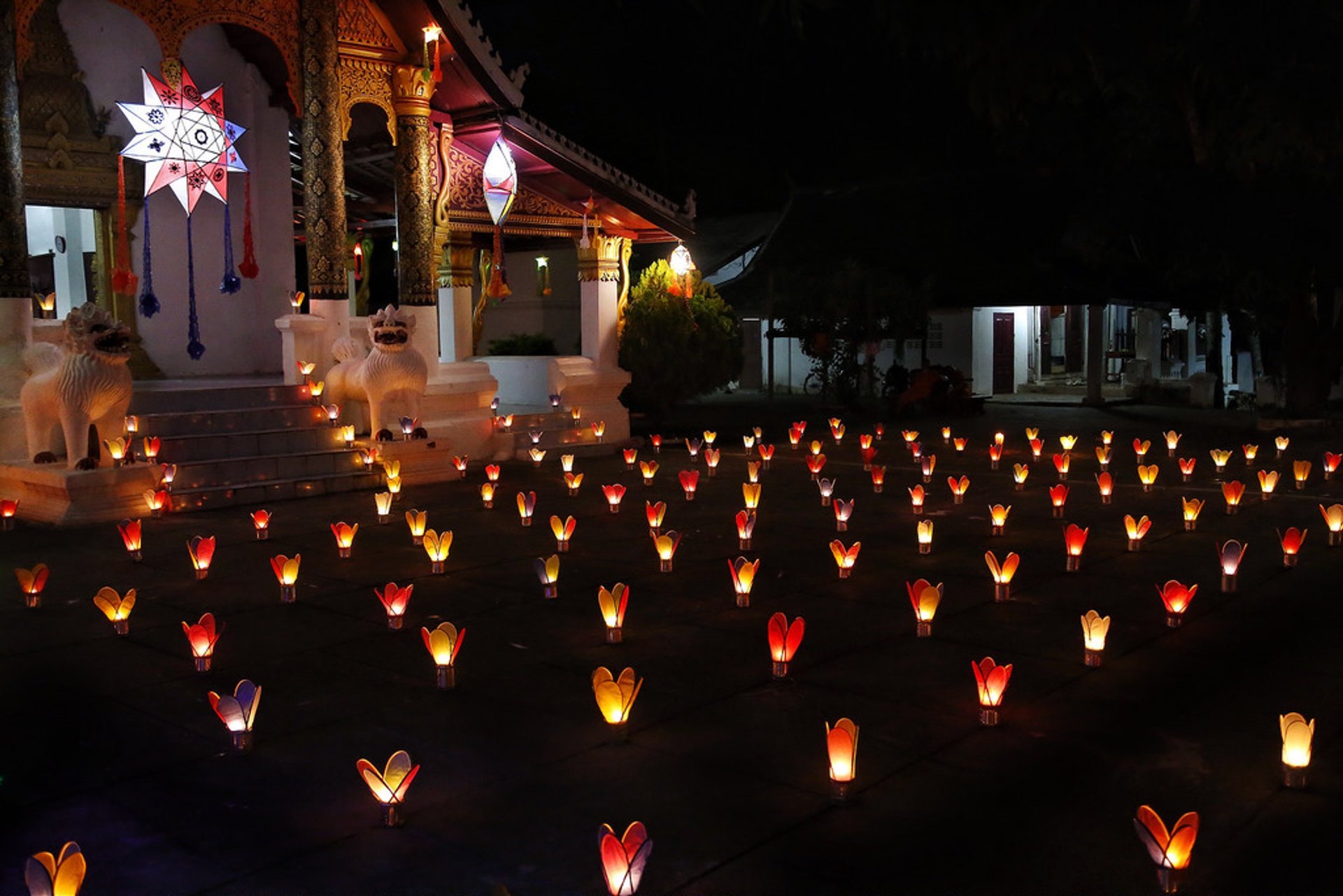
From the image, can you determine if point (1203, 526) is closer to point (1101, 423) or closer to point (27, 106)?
point (1101, 423)

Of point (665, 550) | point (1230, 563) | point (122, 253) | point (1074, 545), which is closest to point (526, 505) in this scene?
point (665, 550)

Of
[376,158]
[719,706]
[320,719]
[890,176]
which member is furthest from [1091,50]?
[890,176]

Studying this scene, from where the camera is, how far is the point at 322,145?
14008mm

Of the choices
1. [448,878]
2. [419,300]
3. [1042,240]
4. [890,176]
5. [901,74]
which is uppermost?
[901,74]

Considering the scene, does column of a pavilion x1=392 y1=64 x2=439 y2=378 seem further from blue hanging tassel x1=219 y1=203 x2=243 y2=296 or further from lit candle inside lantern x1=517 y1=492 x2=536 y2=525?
lit candle inside lantern x1=517 y1=492 x2=536 y2=525

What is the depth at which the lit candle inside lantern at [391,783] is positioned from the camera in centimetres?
420

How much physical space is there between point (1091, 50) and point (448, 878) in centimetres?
391

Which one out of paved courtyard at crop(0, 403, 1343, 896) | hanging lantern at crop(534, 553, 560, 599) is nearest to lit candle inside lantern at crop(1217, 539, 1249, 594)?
paved courtyard at crop(0, 403, 1343, 896)

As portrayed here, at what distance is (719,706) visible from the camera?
550cm

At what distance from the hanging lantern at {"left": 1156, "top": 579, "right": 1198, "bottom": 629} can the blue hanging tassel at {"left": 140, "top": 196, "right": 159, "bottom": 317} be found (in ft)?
36.5

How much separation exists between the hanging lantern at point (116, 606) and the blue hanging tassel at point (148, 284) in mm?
7498

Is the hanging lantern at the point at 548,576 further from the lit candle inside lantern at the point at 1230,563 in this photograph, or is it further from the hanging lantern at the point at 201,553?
the lit candle inside lantern at the point at 1230,563

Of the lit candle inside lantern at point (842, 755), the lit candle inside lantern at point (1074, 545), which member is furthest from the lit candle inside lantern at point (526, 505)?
the lit candle inside lantern at point (842, 755)

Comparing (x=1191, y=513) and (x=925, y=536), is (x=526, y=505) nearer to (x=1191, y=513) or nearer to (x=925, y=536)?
(x=925, y=536)
